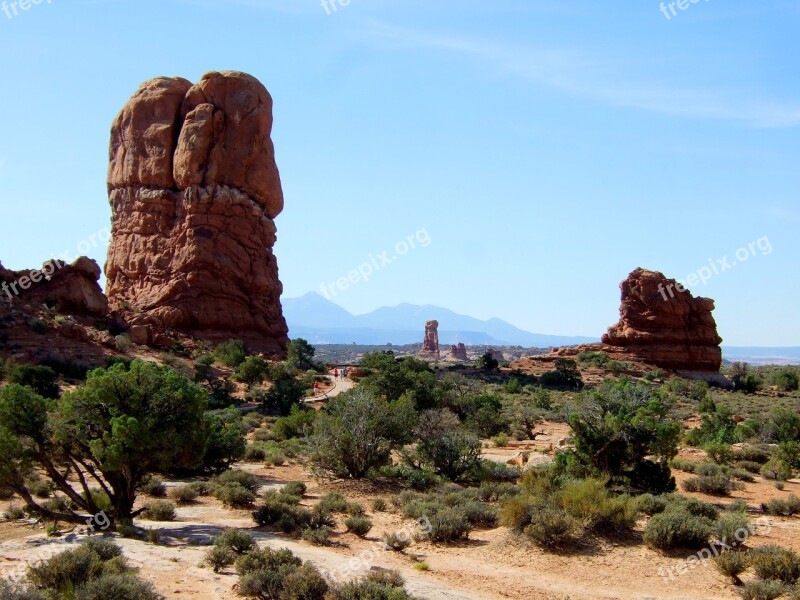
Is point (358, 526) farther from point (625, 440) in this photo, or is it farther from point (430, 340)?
point (430, 340)

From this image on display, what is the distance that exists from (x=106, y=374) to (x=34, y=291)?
3351 centimetres

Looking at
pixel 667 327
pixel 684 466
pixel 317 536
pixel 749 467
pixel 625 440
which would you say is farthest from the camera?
pixel 667 327

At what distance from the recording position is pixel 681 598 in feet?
31.6

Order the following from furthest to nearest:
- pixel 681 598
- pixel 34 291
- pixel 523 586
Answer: pixel 34 291, pixel 523 586, pixel 681 598

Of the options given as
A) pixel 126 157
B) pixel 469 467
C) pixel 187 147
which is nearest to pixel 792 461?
pixel 469 467

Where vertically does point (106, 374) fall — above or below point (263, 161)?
below

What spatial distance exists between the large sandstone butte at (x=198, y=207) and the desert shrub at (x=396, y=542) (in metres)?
37.3

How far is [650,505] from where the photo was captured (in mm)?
13781

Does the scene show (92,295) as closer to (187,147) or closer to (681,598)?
(187,147)

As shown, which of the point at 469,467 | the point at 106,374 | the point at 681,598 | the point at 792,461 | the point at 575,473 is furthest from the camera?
the point at 792,461

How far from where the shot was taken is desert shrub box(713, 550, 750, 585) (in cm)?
1020

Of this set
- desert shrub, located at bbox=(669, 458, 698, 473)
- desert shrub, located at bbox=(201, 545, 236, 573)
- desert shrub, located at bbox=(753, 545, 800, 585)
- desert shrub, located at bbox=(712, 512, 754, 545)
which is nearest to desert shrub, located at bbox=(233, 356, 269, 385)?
desert shrub, located at bbox=(669, 458, 698, 473)

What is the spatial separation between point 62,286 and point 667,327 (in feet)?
162

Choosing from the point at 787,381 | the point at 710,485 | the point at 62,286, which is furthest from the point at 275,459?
the point at 787,381
